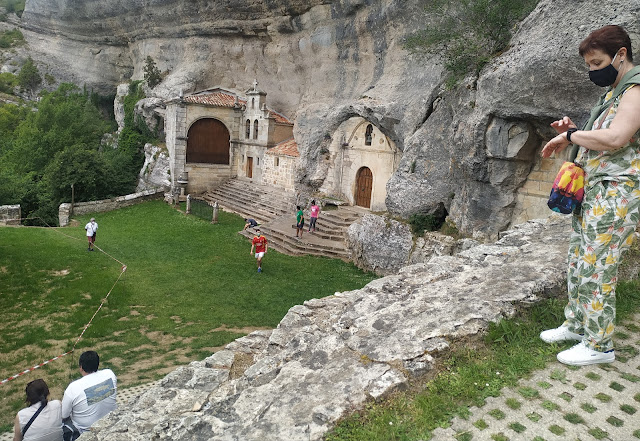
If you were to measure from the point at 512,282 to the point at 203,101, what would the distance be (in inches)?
1111

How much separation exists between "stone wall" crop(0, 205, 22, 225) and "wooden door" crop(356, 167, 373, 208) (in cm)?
1687

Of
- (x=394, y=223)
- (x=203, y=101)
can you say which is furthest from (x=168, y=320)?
(x=203, y=101)

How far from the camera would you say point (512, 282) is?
4797 millimetres

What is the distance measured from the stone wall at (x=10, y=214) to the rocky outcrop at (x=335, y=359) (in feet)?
70.9

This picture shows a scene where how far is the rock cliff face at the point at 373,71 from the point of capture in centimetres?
1076

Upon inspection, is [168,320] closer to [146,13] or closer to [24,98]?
[146,13]

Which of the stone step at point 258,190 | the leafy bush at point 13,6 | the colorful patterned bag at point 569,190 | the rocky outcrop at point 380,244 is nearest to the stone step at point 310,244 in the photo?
the rocky outcrop at point 380,244

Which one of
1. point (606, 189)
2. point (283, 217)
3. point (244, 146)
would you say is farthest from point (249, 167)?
point (606, 189)

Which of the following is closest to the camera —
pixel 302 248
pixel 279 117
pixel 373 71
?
pixel 302 248

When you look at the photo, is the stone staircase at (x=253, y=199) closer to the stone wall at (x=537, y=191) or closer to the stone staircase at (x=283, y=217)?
the stone staircase at (x=283, y=217)

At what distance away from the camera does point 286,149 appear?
89.7 ft

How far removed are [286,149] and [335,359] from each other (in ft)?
79.1

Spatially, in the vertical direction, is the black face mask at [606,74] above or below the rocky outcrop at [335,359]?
above

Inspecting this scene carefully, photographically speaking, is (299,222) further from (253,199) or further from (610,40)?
(610,40)
